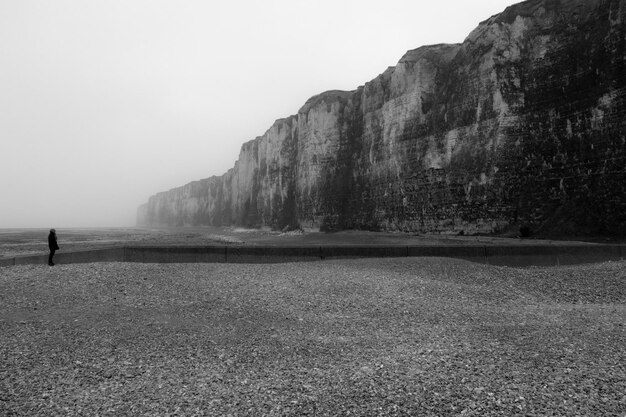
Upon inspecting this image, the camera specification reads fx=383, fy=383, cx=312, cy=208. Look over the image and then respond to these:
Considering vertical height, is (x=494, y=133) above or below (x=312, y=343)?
above

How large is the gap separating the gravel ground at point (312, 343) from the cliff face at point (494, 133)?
37.5ft

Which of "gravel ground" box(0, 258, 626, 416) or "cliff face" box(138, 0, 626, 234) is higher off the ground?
"cliff face" box(138, 0, 626, 234)

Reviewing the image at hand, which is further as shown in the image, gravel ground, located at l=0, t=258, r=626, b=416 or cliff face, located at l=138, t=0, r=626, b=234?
cliff face, located at l=138, t=0, r=626, b=234

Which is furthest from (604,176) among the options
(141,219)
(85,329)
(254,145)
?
(141,219)

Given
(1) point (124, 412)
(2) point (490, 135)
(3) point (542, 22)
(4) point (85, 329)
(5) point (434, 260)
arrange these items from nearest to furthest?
(1) point (124, 412), (4) point (85, 329), (5) point (434, 260), (3) point (542, 22), (2) point (490, 135)

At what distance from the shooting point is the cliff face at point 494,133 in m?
19.6

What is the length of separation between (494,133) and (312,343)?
2289cm

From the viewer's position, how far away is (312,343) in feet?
20.4

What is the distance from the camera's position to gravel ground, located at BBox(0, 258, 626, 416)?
427 cm

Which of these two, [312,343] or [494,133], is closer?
[312,343]

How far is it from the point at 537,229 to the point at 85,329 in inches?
867

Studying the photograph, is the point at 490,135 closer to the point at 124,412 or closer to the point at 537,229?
the point at 537,229

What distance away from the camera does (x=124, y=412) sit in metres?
4.09

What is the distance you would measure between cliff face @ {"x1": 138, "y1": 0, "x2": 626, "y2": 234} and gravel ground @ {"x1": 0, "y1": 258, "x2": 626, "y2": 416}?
450 inches
